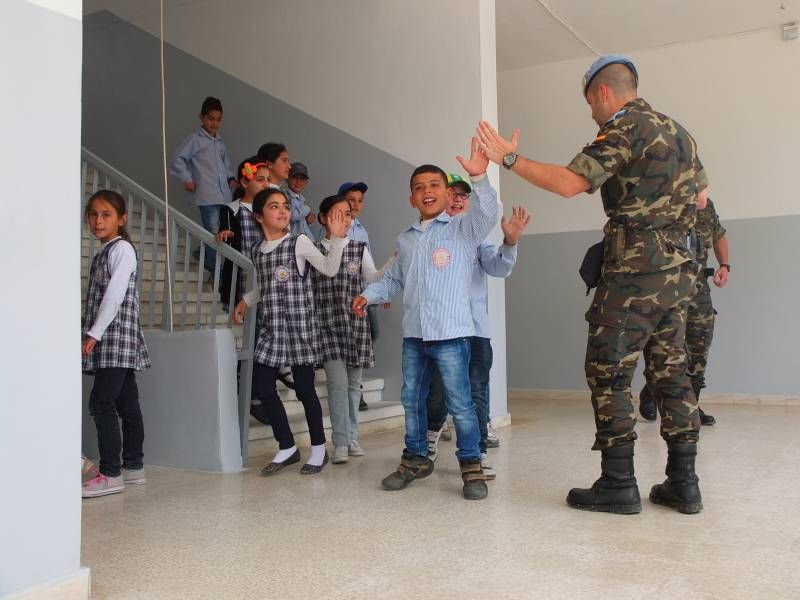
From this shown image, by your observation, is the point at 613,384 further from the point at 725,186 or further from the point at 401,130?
the point at 725,186

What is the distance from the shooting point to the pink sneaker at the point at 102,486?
10.1 ft

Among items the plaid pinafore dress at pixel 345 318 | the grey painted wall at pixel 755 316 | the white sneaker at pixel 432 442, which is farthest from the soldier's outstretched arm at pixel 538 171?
the grey painted wall at pixel 755 316

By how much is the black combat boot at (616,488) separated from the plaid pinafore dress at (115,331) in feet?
5.95

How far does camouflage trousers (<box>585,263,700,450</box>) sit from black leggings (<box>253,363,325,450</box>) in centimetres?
137

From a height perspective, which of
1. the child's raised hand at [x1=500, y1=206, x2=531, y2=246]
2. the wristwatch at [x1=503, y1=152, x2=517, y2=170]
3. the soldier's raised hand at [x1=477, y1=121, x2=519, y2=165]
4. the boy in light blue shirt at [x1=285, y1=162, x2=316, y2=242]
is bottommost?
the child's raised hand at [x1=500, y1=206, x2=531, y2=246]

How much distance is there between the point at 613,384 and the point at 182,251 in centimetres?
449

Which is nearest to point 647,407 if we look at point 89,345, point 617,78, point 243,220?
point 243,220

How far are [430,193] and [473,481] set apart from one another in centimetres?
111

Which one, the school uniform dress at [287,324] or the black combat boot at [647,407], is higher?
the school uniform dress at [287,324]

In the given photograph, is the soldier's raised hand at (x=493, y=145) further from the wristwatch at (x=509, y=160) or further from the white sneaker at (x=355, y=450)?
the white sneaker at (x=355, y=450)

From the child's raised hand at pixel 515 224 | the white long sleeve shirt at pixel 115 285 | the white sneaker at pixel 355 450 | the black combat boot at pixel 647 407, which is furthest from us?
the black combat boot at pixel 647 407
